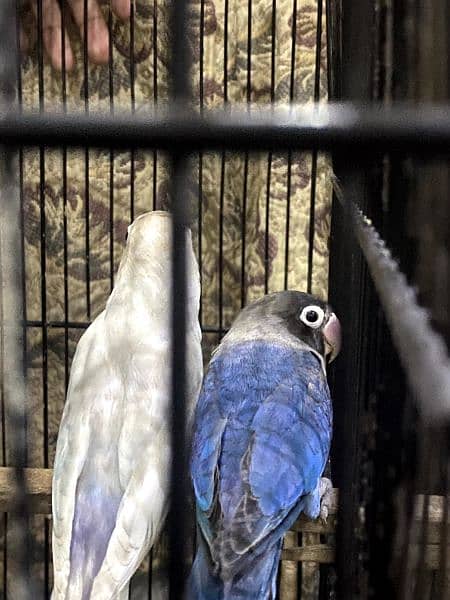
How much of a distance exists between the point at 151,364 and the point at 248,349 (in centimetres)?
11

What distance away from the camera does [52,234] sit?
1170 mm

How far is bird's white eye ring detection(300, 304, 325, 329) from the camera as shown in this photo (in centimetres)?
80

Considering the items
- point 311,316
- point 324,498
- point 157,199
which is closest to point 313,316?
point 311,316

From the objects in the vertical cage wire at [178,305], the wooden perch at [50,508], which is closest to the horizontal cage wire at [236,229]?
the wooden perch at [50,508]

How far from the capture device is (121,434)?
71 cm

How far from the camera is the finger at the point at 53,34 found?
110 cm

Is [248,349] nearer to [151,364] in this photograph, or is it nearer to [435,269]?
[151,364]

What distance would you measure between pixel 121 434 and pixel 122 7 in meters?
0.66

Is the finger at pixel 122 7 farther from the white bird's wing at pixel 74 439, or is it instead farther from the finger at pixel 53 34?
the white bird's wing at pixel 74 439

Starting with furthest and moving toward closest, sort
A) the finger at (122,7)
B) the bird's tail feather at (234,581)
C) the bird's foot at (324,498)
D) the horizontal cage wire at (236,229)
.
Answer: the finger at (122,7) < the bird's foot at (324,498) < the bird's tail feather at (234,581) < the horizontal cage wire at (236,229)

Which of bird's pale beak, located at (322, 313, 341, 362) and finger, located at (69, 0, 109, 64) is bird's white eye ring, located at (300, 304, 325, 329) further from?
finger, located at (69, 0, 109, 64)

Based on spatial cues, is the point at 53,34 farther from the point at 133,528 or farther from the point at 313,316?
the point at 133,528

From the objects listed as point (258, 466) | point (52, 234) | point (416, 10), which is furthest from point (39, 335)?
point (416, 10)

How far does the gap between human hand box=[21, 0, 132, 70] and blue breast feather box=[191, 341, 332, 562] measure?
0.58 meters
